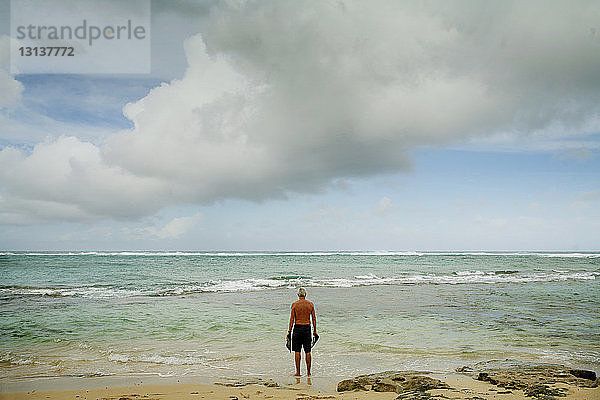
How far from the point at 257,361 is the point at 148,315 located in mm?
7590

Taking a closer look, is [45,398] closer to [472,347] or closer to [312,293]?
[472,347]

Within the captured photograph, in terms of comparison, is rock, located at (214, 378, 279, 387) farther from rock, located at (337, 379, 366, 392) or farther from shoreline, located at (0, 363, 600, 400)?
rock, located at (337, 379, 366, 392)

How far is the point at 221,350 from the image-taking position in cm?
1038

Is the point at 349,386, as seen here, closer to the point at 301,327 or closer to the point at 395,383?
the point at 395,383

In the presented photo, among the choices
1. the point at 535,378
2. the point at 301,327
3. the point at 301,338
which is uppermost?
the point at 301,327

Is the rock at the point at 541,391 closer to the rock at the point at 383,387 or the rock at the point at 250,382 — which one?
the rock at the point at 383,387

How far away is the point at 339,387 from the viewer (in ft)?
23.9

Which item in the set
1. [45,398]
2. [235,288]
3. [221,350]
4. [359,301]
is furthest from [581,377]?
[235,288]

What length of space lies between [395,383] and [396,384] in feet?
0.17

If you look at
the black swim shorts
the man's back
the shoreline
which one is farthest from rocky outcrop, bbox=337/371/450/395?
the man's back

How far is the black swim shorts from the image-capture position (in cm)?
868

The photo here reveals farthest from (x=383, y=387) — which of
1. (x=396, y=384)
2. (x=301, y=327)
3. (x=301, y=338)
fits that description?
(x=301, y=327)

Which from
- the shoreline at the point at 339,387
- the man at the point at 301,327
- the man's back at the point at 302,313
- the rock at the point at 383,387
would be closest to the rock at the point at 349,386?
the shoreline at the point at 339,387

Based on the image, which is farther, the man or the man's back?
the man's back
